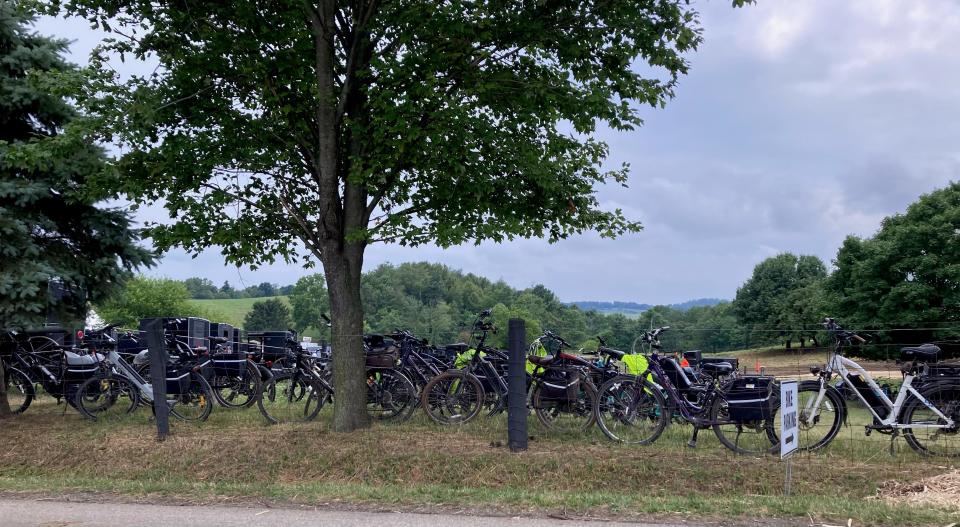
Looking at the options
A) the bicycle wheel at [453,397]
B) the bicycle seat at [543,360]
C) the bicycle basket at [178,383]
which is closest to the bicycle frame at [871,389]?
the bicycle seat at [543,360]

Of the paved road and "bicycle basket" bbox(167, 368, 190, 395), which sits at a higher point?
"bicycle basket" bbox(167, 368, 190, 395)

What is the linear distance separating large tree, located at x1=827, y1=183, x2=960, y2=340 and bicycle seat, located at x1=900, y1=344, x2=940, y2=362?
33.4 m

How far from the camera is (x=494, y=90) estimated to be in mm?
9523

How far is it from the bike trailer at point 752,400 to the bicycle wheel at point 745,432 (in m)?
0.06

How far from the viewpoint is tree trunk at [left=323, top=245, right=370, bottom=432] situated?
988cm

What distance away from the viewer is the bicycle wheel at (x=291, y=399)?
10.9 metres

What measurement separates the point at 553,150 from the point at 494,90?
4.57 feet

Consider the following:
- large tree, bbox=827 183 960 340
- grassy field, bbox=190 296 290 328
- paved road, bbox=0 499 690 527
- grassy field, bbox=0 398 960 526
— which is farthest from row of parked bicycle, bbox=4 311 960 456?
grassy field, bbox=190 296 290 328

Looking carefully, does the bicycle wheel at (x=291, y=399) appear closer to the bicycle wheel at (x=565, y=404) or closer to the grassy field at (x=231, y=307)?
the bicycle wheel at (x=565, y=404)

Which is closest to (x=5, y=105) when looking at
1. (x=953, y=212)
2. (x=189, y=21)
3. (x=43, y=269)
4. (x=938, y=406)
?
(x=43, y=269)

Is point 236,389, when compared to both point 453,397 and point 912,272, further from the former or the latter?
point 912,272

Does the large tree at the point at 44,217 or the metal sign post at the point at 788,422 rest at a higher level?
the large tree at the point at 44,217

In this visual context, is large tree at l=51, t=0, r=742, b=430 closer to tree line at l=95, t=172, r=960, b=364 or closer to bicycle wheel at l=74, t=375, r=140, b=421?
bicycle wheel at l=74, t=375, r=140, b=421

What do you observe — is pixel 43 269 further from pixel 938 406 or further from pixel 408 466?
pixel 938 406
